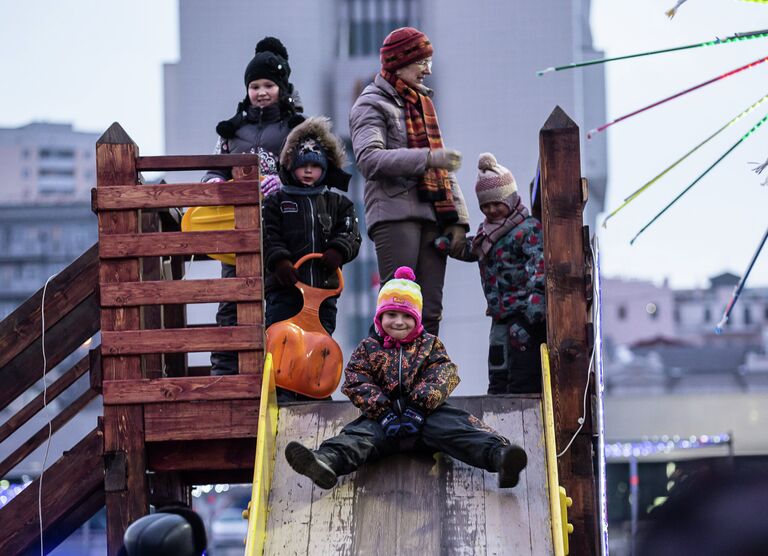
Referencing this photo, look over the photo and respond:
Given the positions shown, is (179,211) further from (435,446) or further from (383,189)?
(435,446)

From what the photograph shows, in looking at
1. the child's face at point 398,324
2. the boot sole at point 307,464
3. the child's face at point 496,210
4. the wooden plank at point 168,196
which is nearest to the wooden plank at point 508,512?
the child's face at point 398,324

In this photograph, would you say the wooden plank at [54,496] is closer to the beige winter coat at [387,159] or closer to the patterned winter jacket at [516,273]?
the beige winter coat at [387,159]

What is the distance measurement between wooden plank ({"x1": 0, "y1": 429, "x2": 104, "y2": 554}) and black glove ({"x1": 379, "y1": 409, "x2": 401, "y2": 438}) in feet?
6.00

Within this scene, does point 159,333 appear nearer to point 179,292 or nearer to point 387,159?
point 179,292

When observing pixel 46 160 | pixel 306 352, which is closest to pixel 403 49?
pixel 306 352

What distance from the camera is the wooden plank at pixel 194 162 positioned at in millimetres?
7582

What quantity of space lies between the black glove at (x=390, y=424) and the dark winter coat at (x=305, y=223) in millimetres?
1313

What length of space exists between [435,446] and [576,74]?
44587 millimetres

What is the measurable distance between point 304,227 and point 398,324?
120cm

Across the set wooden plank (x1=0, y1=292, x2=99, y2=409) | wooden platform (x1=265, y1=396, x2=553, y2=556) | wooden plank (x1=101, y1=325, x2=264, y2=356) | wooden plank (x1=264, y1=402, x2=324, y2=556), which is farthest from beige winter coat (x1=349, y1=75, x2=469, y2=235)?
wooden plank (x1=0, y1=292, x2=99, y2=409)

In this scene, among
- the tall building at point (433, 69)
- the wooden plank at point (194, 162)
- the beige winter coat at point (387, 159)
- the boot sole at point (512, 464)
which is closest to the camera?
the boot sole at point (512, 464)

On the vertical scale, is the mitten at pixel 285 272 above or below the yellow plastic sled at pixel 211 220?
below

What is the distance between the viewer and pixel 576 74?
50.4m

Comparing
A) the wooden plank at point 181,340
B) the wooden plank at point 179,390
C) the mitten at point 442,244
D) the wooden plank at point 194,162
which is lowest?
the wooden plank at point 179,390
